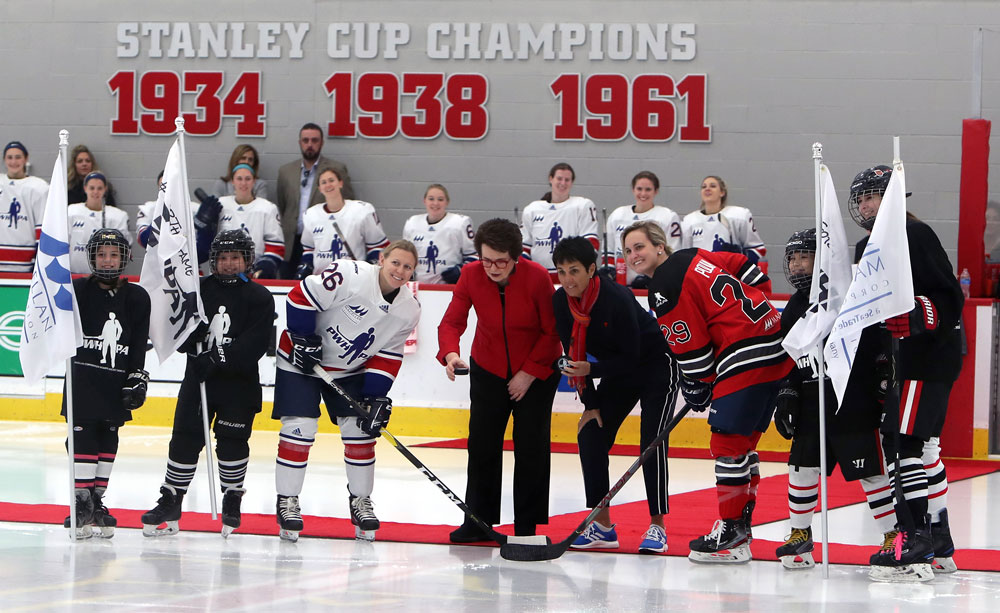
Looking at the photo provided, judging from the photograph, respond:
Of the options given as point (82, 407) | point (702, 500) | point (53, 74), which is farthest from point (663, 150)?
point (82, 407)

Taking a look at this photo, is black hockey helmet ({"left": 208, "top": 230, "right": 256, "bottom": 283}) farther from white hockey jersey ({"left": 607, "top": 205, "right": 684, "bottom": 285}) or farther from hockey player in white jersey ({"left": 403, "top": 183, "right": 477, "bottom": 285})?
white hockey jersey ({"left": 607, "top": 205, "right": 684, "bottom": 285})

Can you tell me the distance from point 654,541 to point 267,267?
5480 mm

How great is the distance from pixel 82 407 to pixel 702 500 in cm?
315

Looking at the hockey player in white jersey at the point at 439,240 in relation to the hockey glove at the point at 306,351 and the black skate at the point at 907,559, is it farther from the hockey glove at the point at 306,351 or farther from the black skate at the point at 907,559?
the black skate at the point at 907,559

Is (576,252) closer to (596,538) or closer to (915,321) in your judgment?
(596,538)

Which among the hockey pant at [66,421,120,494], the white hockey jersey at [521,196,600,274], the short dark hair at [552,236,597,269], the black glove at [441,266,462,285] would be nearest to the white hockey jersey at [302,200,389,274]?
the black glove at [441,266,462,285]

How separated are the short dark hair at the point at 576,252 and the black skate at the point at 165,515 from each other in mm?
1874

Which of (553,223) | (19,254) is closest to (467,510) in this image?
(553,223)

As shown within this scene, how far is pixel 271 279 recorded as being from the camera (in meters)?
9.31

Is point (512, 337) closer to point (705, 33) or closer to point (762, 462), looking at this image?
point (762, 462)

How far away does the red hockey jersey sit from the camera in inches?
186

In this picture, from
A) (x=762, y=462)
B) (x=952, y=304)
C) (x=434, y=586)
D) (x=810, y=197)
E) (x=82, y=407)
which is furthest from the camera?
(x=810, y=197)

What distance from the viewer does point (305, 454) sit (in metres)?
5.07

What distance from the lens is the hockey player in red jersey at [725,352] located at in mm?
4727
